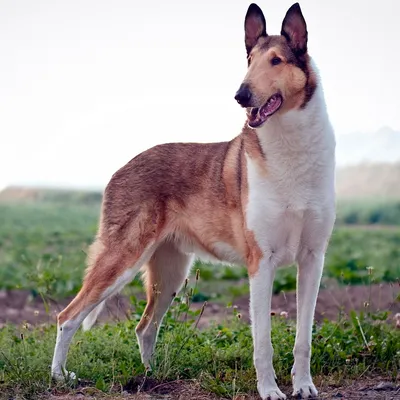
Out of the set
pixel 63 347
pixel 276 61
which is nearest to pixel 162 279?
pixel 63 347

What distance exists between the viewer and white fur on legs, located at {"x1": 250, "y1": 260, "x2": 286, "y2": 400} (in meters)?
5.09

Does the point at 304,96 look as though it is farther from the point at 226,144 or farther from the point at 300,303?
the point at 300,303

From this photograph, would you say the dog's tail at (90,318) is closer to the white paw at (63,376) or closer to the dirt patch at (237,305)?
the white paw at (63,376)

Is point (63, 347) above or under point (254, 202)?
under

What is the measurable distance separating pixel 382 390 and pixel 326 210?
4.51 feet

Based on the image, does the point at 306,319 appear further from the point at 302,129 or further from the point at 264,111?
the point at 264,111

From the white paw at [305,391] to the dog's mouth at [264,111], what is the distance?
1.82m

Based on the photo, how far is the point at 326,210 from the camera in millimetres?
5145

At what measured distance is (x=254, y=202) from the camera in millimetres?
5113

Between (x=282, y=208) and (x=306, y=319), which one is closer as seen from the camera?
(x=282, y=208)

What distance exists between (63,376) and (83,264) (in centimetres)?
695

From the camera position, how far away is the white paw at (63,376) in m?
5.35

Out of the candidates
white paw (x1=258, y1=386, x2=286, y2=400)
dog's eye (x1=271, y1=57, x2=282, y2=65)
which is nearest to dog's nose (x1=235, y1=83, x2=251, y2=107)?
dog's eye (x1=271, y1=57, x2=282, y2=65)

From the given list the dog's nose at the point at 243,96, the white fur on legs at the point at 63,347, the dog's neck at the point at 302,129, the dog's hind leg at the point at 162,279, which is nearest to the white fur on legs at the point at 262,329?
the dog's neck at the point at 302,129
